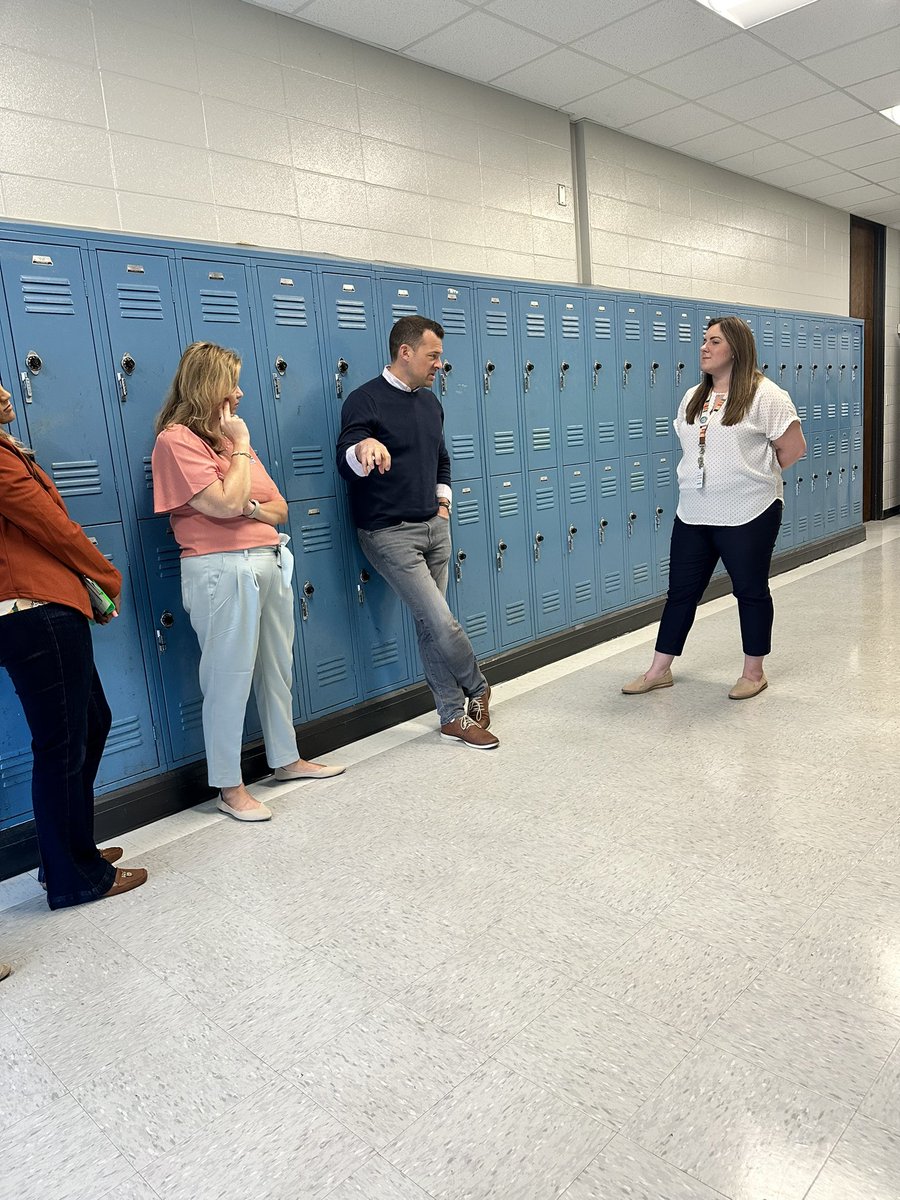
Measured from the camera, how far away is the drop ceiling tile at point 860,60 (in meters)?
4.23

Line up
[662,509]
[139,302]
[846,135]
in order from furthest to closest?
[846,135]
[662,509]
[139,302]

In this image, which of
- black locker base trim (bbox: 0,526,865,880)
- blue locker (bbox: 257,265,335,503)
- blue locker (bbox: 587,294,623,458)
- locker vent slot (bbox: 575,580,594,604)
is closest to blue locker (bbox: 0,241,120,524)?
blue locker (bbox: 257,265,335,503)

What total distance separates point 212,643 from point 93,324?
1.10 metres

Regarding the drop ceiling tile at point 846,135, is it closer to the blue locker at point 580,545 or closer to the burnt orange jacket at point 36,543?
the blue locker at point 580,545

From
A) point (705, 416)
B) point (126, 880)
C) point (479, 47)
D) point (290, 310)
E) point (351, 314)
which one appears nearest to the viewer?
point (126, 880)

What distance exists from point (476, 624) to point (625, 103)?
3256 millimetres

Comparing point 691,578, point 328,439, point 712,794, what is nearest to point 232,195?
point 328,439

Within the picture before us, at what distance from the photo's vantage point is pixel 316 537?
329 cm

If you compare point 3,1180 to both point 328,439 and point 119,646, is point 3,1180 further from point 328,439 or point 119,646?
point 328,439

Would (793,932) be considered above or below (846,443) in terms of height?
below

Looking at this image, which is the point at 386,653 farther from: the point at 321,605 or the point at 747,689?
the point at 747,689

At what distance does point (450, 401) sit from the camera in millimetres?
3773

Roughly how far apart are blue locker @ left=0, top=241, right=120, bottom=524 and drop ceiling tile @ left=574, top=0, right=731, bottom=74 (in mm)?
2851

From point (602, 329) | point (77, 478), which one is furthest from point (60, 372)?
point (602, 329)
